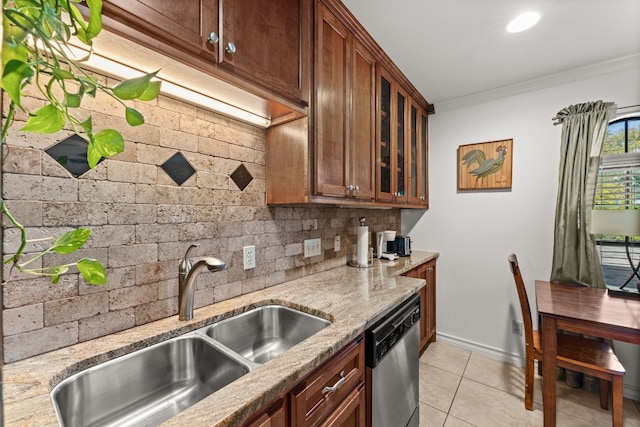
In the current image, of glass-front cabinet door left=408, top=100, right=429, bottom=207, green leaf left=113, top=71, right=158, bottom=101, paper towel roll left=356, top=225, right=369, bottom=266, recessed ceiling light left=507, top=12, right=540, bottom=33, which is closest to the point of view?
green leaf left=113, top=71, right=158, bottom=101

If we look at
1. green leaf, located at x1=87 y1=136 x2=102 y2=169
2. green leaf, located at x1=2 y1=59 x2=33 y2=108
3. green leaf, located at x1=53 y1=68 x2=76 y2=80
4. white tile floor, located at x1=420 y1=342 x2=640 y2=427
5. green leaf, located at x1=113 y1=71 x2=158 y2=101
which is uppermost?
green leaf, located at x1=53 y1=68 x2=76 y2=80

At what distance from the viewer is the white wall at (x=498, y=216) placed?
2238 mm

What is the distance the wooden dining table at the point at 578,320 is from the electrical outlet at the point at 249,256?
5.75 ft

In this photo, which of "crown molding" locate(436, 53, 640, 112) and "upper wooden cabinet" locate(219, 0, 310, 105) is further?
"crown molding" locate(436, 53, 640, 112)

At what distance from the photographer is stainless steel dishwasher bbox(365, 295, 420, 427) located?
45.3 inches

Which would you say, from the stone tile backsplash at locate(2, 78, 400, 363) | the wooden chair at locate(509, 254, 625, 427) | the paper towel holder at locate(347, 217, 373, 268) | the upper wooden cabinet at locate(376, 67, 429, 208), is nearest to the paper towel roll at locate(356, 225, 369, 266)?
the paper towel holder at locate(347, 217, 373, 268)

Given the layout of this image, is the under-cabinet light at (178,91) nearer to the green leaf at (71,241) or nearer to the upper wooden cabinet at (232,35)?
the upper wooden cabinet at (232,35)

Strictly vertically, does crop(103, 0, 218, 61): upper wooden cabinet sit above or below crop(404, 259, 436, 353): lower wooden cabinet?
above

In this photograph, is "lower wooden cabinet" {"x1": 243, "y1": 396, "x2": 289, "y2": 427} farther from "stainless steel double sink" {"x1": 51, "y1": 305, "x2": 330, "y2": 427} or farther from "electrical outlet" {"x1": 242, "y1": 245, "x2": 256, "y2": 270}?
"electrical outlet" {"x1": 242, "y1": 245, "x2": 256, "y2": 270}

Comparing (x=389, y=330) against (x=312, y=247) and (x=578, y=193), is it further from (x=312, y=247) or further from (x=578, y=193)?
(x=578, y=193)

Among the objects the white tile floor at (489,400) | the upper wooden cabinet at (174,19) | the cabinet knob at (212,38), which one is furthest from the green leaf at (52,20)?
the white tile floor at (489,400)

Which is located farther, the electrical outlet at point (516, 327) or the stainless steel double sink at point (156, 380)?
the electrical outlet at point (516, 327)

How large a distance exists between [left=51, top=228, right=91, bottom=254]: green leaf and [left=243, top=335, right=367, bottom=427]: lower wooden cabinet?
58 centimetres

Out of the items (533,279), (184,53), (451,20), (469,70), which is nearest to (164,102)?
(184,53)
